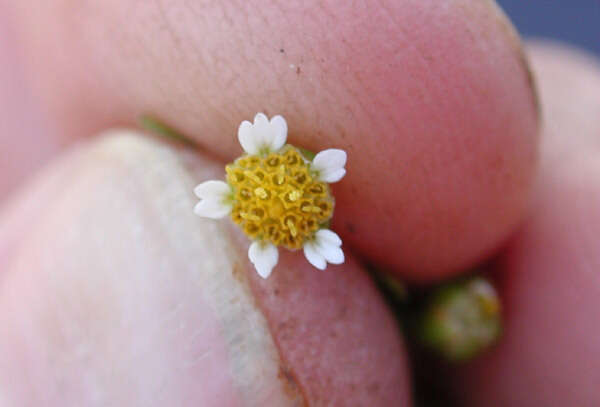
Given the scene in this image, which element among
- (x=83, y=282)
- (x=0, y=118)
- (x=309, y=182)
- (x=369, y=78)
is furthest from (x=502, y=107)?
(x=0, y=118)

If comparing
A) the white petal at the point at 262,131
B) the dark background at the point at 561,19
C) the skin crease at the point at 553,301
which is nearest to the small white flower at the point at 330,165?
the white petal at the point at 262,131

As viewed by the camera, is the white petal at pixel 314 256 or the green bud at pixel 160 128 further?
the green bud at pixel 160 128

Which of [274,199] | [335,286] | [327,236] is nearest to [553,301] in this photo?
[335,286]

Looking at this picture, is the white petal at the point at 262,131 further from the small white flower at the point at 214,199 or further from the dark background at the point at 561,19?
the dark background at the point at 561,19

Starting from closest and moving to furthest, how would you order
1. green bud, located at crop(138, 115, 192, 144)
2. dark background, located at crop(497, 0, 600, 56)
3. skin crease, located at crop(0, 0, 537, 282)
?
skin crease, located at crop(0, 0, 537, 282), green bud, located at crop(138, 115, 192, 144), dark background, located at crop(497, 0, 600, 56)

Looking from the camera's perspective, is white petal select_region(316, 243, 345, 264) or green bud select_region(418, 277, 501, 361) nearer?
white petal select_region(316, 243, 345, 264)

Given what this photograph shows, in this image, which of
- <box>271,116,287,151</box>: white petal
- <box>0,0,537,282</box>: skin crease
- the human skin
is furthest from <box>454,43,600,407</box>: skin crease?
<box>271,116,287,151</box>: white petal

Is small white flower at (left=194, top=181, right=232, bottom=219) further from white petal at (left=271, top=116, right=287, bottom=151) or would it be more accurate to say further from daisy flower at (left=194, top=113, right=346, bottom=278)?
white petal at (left=271, top=116, right=287, bottom=151)
